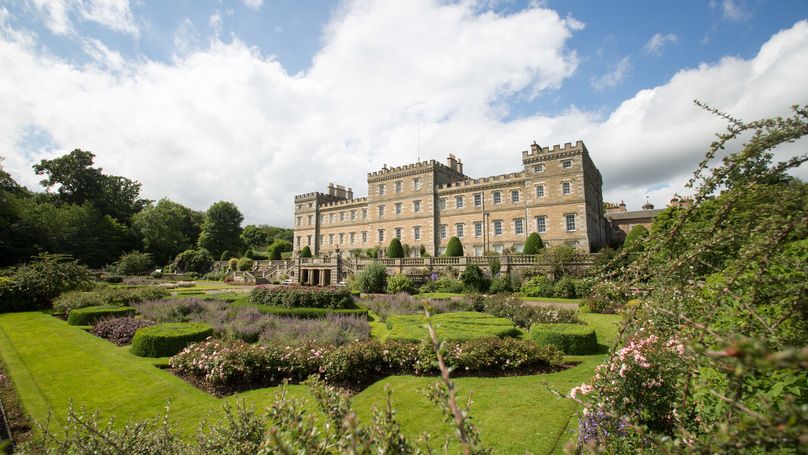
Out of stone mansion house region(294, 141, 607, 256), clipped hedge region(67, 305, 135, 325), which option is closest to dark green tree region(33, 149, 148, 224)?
stone mansion house region(294, 141, 607, 256)

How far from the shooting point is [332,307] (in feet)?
51.7

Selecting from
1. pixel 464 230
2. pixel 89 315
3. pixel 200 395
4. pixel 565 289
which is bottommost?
pixel 200 395

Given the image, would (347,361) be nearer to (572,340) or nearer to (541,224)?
(572,340)

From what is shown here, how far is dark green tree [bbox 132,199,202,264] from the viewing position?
54.7 m

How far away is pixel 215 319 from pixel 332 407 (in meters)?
13.3

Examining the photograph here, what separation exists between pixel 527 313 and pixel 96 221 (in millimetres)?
55577

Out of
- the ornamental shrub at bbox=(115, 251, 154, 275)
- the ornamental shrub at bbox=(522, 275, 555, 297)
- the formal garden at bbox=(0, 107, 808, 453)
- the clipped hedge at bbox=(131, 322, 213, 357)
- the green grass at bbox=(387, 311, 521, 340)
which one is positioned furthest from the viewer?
the ornamental shrub at bbox=(115, 251, 154, 275)

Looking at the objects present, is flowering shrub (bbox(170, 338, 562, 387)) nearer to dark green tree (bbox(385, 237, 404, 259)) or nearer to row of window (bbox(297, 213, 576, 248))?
row of window (bbox(297, 213, 576, 248))

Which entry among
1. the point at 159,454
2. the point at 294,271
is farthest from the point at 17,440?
the point at 294,271

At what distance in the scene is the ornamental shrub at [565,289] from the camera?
75.5ft

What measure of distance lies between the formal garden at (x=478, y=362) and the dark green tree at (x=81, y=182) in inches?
1769

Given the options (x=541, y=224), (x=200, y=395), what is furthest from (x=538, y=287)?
(x=200, y=395)

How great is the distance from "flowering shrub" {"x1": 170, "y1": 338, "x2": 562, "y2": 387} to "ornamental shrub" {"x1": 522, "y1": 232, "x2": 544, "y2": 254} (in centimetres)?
2347

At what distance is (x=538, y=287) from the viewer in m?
24.3
